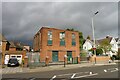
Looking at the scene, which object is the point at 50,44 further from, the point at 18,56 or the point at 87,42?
the point at 87,42

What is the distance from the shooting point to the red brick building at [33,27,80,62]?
135ft

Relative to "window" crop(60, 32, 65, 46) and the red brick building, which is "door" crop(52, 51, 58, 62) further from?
"window" crop(60, 32, 65, 46)

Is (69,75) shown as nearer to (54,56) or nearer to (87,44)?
(54,56)

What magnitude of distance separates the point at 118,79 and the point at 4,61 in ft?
90.1

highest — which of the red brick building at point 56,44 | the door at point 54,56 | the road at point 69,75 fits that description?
the red brick building at point 56,44

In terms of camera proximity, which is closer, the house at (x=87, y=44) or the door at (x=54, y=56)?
the door at (x=54, y=56)

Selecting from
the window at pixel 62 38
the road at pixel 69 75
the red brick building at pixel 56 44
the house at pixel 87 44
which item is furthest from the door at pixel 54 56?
the house at pixel 87 44

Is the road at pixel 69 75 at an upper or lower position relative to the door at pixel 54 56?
lower

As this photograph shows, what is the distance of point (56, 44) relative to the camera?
42719mm

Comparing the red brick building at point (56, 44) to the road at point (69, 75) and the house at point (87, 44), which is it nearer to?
the road at point (69, 75)

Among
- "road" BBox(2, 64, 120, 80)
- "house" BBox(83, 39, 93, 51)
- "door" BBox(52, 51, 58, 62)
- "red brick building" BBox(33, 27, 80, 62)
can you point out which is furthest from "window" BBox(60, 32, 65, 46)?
"house" BBox(83, 39, 93, 51)

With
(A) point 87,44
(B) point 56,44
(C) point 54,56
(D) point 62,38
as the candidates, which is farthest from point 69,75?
(A) point 87,44

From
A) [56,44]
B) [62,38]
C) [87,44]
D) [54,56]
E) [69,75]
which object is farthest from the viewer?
[87,44]

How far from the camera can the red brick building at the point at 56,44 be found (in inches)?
1620
